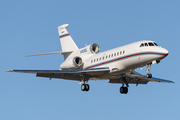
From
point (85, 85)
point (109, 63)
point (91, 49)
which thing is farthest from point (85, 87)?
point (91, 49)

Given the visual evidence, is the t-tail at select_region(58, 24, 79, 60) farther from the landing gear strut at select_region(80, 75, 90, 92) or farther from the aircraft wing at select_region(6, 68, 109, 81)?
the landing gear strut at select_region(80, 75, 90, 92)

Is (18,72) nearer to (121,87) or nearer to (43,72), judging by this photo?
(43,72)

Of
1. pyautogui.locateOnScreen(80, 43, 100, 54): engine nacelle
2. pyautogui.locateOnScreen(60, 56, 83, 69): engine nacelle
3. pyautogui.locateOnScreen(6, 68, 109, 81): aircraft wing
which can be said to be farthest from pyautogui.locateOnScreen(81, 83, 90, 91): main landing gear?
pyautogui.locateOnScreen(80, 43, 100, 54): engine nacelle

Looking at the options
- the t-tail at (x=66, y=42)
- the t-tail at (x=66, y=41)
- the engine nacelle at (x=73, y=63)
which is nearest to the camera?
the engine nacelle at (x=73, y=63)

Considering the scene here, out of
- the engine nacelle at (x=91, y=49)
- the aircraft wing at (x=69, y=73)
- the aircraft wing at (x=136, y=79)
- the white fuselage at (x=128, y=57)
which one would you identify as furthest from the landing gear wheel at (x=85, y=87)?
the aircraft wing at (x=136, y=79)

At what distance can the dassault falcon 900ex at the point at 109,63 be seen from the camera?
86.9 feet

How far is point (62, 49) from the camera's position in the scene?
3597 centimetres

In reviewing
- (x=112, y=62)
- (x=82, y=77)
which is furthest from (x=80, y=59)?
(x=112, y=62)

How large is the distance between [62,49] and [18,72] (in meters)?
9.68

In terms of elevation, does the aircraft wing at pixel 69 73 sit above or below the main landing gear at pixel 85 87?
above

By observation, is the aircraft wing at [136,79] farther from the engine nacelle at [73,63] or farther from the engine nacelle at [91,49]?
the engine nacelle at [73,63]

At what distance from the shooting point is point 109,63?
93.6ft

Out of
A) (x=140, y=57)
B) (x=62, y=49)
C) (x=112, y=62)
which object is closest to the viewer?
(x=140, y=57)

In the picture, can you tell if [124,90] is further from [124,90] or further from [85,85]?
[85,85]
